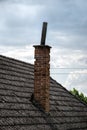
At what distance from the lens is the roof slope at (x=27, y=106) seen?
1245cm

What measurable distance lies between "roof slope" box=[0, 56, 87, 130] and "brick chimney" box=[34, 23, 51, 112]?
1.09ft

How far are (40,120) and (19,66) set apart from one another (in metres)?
3.66

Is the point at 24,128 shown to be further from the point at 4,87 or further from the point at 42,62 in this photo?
the point at 42,62

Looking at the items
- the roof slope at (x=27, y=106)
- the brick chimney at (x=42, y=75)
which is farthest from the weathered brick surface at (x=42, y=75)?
the roof slope at (x=27, y=106)

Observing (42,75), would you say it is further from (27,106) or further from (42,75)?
(27,106)

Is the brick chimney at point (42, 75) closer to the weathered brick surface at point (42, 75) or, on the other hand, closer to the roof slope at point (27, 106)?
the weathered brick surface at point (42, 75)

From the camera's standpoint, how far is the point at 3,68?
1506cm

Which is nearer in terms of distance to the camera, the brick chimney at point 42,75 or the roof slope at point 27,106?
the roof slope at point 27,106

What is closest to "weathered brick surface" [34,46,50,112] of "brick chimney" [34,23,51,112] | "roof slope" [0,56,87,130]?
"brick chimney" [34,23,51,112]

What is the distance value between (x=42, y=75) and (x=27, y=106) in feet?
4.69

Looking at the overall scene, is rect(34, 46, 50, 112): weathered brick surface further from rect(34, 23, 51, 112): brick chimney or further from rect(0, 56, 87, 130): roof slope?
rect(0, 56, 87, 130): roof slope

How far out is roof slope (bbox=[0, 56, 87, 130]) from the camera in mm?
12455

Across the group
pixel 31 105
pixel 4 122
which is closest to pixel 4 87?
pixel 31 105

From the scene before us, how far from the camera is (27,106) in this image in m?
13.7
